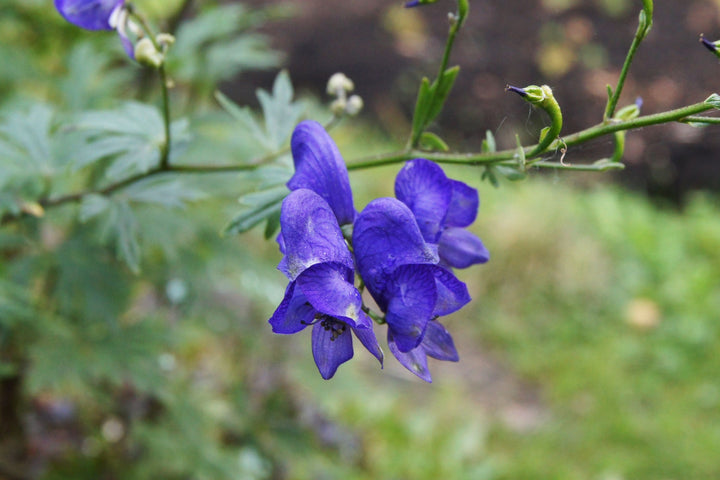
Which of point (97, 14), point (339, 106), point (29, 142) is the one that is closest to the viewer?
point (97, 14)

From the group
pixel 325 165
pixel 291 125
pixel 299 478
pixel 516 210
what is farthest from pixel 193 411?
pixel 516 210

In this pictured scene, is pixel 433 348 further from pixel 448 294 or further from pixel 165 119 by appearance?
pixel 165 119

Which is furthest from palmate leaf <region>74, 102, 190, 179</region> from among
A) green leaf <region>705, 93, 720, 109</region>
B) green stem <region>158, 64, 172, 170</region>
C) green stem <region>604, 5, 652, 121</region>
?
green leaf <region>705, 93, 720, 109</region>

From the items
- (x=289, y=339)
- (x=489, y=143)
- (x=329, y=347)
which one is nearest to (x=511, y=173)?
(x=489, y=143)

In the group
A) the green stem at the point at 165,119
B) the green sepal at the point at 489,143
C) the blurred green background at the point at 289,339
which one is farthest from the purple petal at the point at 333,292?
the blurred green background at the point at 289,339

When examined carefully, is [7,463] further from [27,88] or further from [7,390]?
[27,88]

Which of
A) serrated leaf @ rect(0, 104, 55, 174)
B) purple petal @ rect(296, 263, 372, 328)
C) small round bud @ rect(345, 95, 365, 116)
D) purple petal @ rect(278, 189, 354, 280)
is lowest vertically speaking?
serrated leaf @ rect(0, 104, 55, 174)

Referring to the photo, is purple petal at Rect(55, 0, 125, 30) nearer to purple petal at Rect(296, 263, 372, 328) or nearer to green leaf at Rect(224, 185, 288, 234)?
green leaf at Rect(224, 185, 288, 234)
